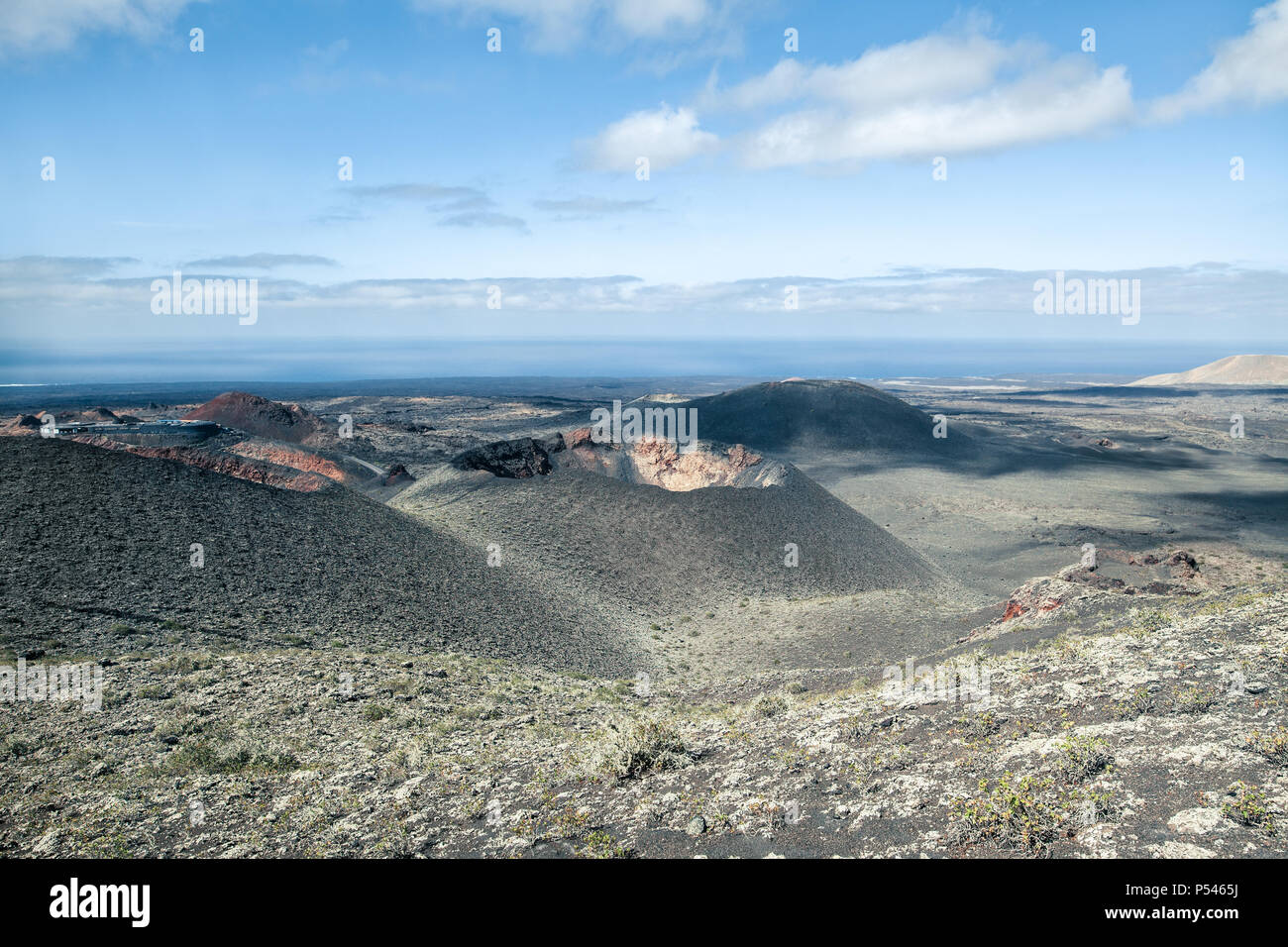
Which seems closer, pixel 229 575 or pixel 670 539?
pixel 229 575

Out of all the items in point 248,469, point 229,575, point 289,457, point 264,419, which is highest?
point 264,419

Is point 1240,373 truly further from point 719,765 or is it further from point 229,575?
point 229,575

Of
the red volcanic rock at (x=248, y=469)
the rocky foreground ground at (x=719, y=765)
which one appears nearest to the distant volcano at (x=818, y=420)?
the red volcanic rock at (x=248, y=469)

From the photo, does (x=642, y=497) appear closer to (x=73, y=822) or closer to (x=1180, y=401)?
(x=73, y=822)

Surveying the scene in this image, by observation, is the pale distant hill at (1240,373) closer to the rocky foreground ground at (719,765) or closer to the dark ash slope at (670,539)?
the dark ash slope at (670,539)

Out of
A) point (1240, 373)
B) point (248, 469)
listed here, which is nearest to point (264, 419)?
point (248, 469)

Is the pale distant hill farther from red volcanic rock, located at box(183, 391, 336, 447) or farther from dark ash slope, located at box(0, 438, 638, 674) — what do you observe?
dark ash slope, located at box(0, 438, 638, 674)
